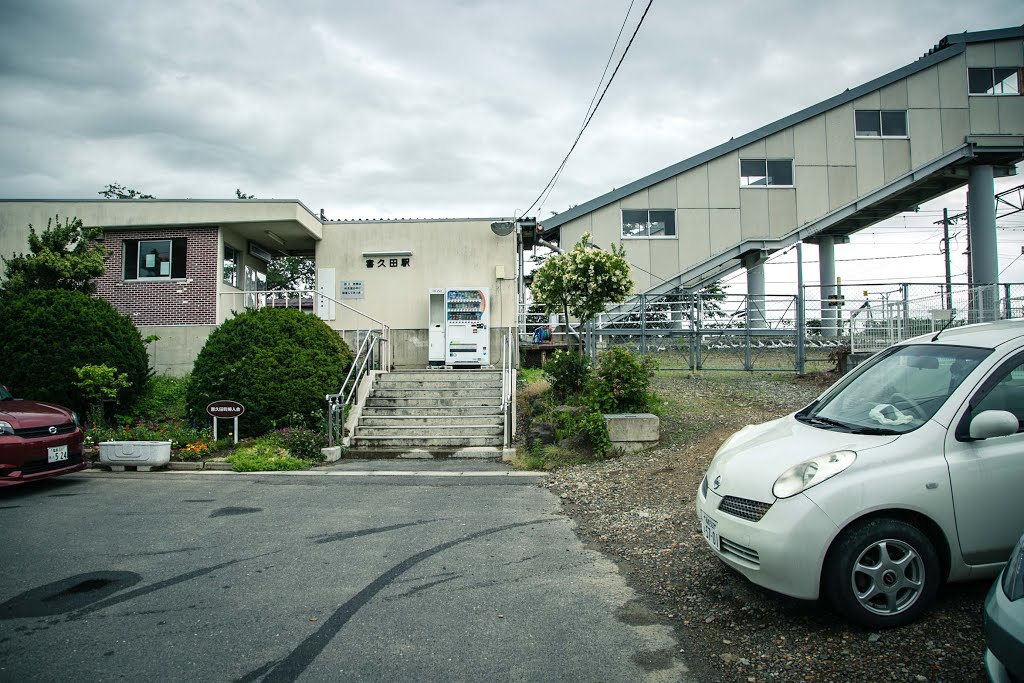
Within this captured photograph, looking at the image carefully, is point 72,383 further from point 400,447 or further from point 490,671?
point 490,671

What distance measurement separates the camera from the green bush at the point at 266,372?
11.7 meters

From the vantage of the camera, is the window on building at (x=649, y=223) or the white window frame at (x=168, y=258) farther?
the window on building at (x=649, y=223)

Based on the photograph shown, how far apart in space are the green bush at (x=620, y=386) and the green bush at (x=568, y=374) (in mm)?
1088

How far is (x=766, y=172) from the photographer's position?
20516 millimetres

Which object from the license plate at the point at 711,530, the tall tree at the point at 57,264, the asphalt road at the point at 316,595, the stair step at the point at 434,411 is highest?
the tall tree at the point at 57,264

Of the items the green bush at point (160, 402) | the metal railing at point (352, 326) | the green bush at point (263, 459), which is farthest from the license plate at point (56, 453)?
the metal railing at point (352, 326)

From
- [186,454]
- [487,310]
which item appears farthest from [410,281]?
[186,454]

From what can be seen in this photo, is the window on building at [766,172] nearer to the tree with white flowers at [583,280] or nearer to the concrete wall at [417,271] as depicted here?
the concrete wall at [417,271]

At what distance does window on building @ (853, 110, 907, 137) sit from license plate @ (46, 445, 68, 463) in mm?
22709

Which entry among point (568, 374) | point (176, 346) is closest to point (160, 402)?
point (176, 346)

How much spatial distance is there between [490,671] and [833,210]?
21011 mm

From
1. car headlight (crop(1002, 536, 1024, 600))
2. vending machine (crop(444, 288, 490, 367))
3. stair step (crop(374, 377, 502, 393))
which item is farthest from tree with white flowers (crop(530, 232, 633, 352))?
car headlight (crop(1002, 536, 1024, 600))

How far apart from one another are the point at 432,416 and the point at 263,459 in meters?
A: 3.53

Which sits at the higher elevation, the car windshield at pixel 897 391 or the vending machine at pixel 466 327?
the vending machine at pixel 466 327
